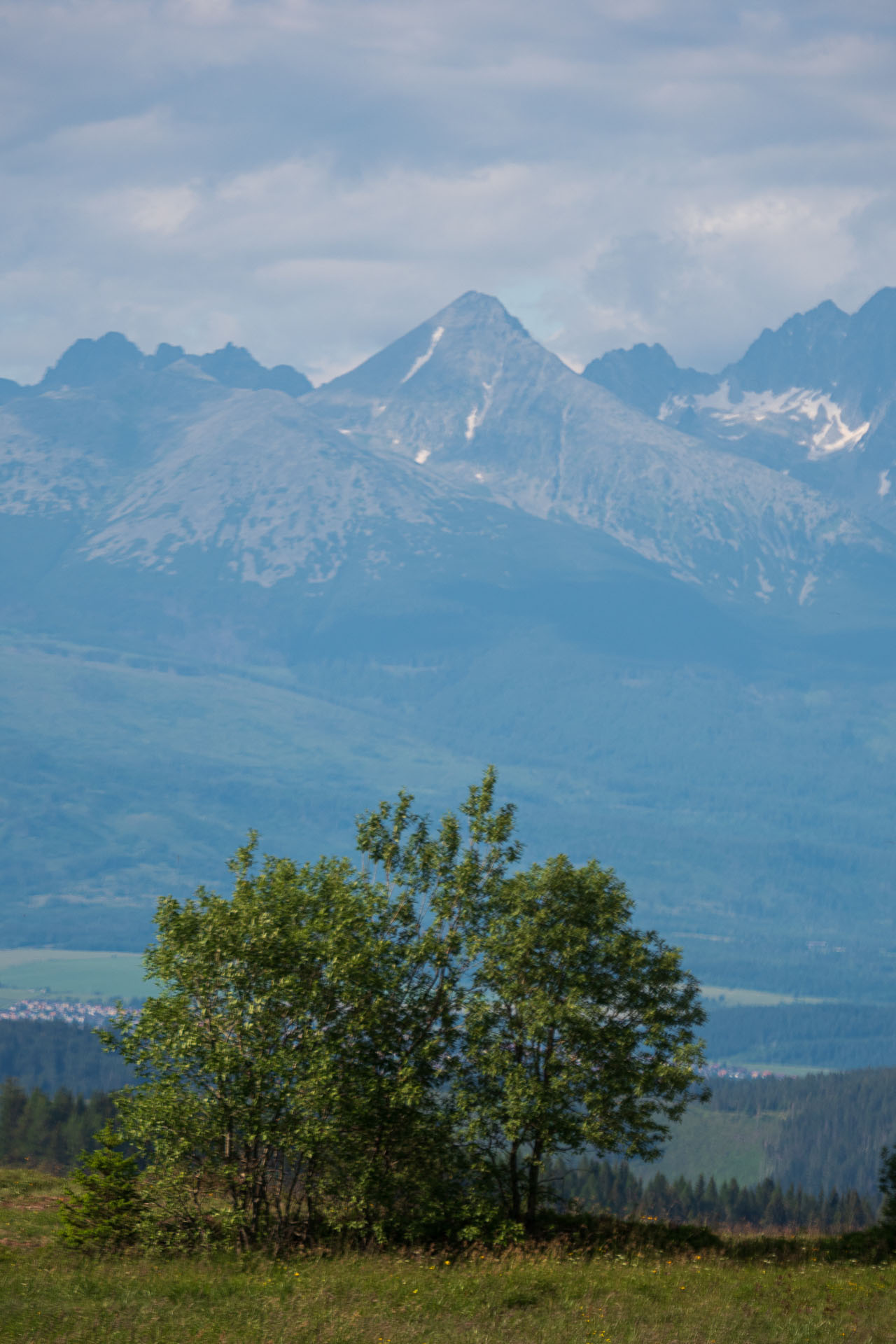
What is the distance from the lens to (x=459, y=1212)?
42.0m

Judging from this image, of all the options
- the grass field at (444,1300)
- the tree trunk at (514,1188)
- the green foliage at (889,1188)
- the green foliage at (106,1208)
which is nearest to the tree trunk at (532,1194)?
the tree trunk at (514,1188)

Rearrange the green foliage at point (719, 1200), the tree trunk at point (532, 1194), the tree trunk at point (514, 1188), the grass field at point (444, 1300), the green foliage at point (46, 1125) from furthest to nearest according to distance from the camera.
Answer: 1. the green foliage at point (719, 1200)
2. the green foliage at point (46, 1125)
3. the tree trunk at point (514, 1188)
4. the tree trunk at point (532, 1194)
5. the grass field at point (444, 1300)

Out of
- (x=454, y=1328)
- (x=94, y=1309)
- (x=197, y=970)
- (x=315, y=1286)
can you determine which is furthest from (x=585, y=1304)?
(x=197, y=970)

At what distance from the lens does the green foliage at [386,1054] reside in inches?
1615

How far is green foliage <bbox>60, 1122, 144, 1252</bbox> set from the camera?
41.2m

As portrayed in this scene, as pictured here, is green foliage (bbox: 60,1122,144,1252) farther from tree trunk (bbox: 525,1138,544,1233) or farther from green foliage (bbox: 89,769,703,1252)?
tree trunk (bbox: 525,1138,544,1233)

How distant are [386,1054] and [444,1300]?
10238 millimetres

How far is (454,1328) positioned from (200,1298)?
22.0 ft

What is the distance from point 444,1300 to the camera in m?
33.7

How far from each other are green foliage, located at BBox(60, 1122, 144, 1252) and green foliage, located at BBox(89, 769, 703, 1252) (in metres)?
0.80

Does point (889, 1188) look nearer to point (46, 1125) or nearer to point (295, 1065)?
point (295, 1065)

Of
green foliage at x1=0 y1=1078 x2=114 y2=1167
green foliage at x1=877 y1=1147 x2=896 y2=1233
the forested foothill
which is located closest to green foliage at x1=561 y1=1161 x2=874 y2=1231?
green foliage at x1=0 y1=1078 x2=114 y2=1167

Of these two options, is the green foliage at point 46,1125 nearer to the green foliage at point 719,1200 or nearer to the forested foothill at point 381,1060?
the green foliage at point 719,1200

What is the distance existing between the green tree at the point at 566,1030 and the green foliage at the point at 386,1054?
71 mm
